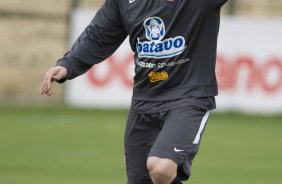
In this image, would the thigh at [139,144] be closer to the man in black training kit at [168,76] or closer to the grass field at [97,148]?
the man in black training kit at [168,76]

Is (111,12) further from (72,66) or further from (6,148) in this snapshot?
(6,148)

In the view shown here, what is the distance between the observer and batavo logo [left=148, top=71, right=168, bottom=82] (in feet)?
24.8

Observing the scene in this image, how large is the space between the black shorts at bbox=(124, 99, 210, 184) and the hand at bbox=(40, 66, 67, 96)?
665 mm

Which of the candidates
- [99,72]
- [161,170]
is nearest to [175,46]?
[161,170]

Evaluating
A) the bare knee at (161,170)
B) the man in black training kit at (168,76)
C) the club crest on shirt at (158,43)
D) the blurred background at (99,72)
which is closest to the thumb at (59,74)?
the man in black training kit at (168,76)

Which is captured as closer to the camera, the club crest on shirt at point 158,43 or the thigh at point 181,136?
the thigh at point 181,136

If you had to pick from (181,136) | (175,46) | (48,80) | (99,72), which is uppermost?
(175,46)

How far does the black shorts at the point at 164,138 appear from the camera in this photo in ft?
23.5

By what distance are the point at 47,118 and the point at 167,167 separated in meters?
11.7

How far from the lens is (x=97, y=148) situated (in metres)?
14.5

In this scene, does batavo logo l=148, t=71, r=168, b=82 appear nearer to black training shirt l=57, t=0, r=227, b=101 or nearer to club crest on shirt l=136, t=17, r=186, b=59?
black training shirt l=57, t=0, r=227, b=101

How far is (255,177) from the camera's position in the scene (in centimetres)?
1198

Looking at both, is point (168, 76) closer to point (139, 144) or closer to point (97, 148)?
point (139, 144)

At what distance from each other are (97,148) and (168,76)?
23.1ft
